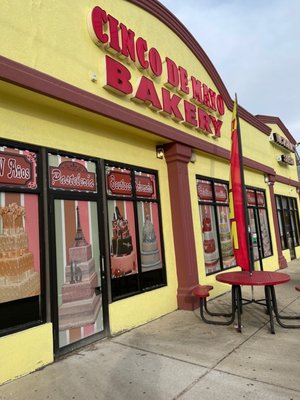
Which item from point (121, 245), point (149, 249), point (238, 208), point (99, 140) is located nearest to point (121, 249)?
point (121, 245)

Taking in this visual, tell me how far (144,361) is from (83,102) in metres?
4.12

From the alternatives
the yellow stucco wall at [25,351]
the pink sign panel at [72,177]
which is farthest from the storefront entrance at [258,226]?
the yellow stucco wall at [25,351]

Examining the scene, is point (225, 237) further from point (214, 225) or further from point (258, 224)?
point (258, 224)

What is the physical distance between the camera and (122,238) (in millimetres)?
6520

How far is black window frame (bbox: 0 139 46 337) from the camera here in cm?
441

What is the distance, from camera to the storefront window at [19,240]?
14.7 ft

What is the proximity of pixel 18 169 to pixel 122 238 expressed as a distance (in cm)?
248

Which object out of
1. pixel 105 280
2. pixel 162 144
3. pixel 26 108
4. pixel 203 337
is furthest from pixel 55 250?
pixel 162 144

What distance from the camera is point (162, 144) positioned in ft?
26.2

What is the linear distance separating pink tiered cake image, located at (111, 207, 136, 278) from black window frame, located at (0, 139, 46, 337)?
5.10 ft

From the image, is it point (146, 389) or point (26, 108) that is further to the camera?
point (26, 108)

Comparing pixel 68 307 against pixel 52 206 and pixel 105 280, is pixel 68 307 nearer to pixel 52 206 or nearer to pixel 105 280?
pixel 105 280

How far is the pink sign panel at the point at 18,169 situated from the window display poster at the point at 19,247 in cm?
17

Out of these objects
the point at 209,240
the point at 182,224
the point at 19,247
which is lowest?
the point at 209,240
